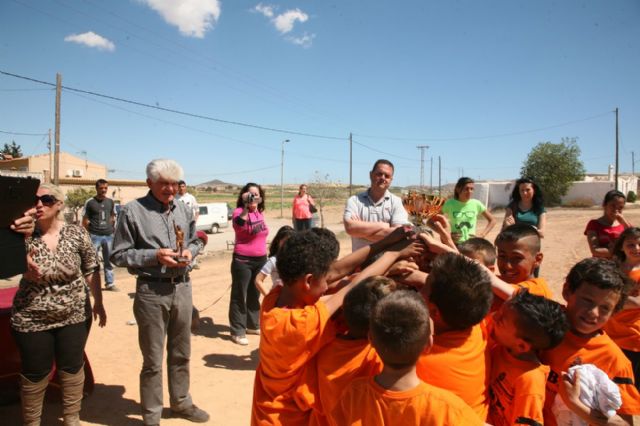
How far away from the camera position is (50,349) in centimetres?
308

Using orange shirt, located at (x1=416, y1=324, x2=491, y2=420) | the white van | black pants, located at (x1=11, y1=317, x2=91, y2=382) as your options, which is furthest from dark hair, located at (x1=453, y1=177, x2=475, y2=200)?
the white van

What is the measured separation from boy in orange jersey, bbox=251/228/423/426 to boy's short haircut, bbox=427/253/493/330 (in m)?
0.32

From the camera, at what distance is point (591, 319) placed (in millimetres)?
1864

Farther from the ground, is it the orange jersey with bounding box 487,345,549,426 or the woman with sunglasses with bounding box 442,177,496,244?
the woman with sunglasses with bounding box 442,177,496,244

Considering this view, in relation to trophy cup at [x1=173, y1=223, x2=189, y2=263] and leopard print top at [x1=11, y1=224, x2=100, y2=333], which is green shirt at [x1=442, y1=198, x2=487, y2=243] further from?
leopard print top at [x1=11, y1=224, x2=100, y2=333]

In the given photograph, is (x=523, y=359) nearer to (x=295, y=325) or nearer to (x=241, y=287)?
(x=295, y=325)

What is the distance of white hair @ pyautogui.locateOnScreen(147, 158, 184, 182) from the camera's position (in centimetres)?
330

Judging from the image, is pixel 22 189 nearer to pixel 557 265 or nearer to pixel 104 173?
pixel 557 265

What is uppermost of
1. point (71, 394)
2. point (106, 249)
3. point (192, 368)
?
point (106, 249)

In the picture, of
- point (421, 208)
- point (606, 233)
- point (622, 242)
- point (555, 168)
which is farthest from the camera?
point (555, 168)

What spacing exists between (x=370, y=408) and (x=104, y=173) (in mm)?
66901

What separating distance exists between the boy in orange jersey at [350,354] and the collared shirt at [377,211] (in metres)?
2.08

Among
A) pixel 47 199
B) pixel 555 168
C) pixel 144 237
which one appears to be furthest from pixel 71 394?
pixel 555 168

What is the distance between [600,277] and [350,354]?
4.05 ft
